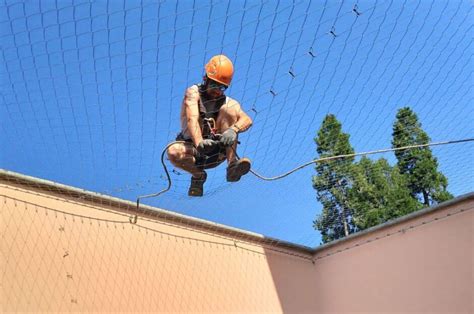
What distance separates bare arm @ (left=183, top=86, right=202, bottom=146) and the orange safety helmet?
139 mm

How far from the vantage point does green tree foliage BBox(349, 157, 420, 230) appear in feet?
23.8

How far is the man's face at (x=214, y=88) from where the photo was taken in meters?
2.97

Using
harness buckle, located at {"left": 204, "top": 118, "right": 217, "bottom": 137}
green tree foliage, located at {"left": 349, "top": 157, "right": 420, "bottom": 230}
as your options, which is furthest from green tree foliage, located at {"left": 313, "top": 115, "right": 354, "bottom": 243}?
harness buckle, located at {"left": 204, "top": 118, "right": 217, "bottom": 137}

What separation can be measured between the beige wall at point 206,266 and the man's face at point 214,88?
1.35 metres

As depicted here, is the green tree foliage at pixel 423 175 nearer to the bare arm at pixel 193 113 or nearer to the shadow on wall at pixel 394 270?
the shadow on wall at pixel 394 270

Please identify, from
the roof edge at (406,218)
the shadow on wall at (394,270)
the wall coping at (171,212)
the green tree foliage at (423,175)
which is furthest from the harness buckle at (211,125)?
the green tree foliage at (423,175)

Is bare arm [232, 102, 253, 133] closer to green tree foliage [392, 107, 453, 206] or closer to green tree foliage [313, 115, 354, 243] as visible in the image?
green tree foliage [313, 115, 354, 243]

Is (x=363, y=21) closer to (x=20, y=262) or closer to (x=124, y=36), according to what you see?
(x=124, y=36)

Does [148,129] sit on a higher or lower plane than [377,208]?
lower

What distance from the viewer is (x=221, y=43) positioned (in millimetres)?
2881

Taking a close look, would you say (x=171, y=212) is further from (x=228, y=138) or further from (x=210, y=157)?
(x=228, y=138)

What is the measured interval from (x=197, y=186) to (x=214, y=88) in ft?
1.81

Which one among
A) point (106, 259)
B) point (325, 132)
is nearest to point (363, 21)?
point (106, 259)

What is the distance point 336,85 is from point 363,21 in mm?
481
